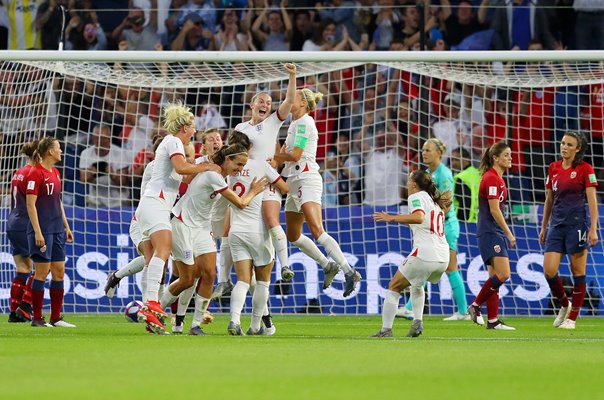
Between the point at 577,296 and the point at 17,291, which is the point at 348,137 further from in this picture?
the point at 17,291

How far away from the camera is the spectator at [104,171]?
59.7 ft


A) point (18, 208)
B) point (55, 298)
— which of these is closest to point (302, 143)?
point (55, 298)

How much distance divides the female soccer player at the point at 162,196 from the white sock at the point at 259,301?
34.0 inches

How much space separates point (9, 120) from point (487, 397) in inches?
489

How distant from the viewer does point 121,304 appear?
1673 centimetres

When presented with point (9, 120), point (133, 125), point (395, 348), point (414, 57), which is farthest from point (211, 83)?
point (395, 348)

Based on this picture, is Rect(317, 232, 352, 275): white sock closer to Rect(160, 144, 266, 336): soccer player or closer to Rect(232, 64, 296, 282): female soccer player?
Rect(232, 64, 296, 282): female soccer player

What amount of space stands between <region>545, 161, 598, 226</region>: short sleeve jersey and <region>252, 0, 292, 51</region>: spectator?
324 inches

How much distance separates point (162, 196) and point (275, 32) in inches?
393

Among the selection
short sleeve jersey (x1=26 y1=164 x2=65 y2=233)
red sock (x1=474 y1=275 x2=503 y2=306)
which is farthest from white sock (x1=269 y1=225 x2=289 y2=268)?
short sleeve jersey (x1=26 y1=164 x2=65 y2=233)

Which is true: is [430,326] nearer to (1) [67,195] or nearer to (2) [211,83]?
(2) [211,83]

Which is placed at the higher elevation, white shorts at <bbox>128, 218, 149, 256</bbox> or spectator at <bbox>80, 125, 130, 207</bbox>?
spectator at <bbox>80, 125, 130, 207</bbox>

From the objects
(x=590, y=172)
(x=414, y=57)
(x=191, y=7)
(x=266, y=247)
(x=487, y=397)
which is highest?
(x=191, y=7)

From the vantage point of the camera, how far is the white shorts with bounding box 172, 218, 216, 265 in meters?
11.7
